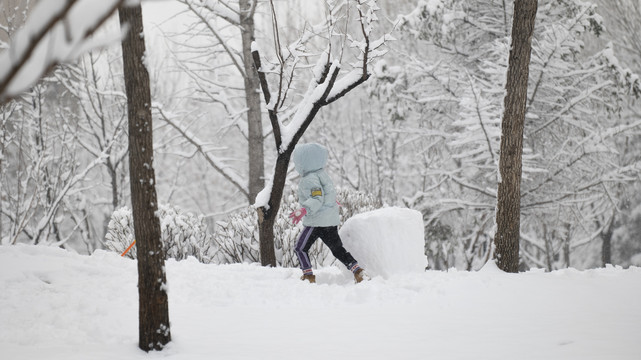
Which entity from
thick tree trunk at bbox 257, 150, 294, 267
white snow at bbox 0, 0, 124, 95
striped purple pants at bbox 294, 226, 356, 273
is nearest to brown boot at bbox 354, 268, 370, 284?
striped purple pants at bbox 294, 226, 356, 273

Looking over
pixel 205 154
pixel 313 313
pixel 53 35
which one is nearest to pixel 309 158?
pixel 313 313

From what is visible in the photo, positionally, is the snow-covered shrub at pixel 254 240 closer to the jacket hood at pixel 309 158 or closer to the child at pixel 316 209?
the child at pixel 316 209

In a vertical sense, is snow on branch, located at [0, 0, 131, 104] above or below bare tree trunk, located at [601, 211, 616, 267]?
above

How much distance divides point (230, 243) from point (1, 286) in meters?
3.98

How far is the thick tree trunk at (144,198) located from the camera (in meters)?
3.22

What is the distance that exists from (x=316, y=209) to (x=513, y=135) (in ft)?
8.00

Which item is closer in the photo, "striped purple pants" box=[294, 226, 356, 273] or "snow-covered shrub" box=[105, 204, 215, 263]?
"striped purple pants" box=[294, 226, 356, 273]

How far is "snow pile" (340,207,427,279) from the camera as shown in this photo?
541 cm

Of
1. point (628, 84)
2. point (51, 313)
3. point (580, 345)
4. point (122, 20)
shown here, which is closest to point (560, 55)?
point (628, 84)

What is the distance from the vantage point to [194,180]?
87.9 feet

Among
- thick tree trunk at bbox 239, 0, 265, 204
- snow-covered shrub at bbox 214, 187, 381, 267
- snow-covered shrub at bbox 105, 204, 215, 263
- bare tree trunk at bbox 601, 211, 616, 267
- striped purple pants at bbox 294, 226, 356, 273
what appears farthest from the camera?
bare tree trunk at bbox 601, 211, 616, 267

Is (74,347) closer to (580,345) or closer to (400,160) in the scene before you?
(580,345)

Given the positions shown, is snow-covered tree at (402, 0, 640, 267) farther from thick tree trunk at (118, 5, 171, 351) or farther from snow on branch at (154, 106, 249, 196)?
thick tree trunk at (118, 5, 171, 351)

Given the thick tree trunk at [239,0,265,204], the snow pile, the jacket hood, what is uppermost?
the thick tree trunk at [239,0,265,204]
